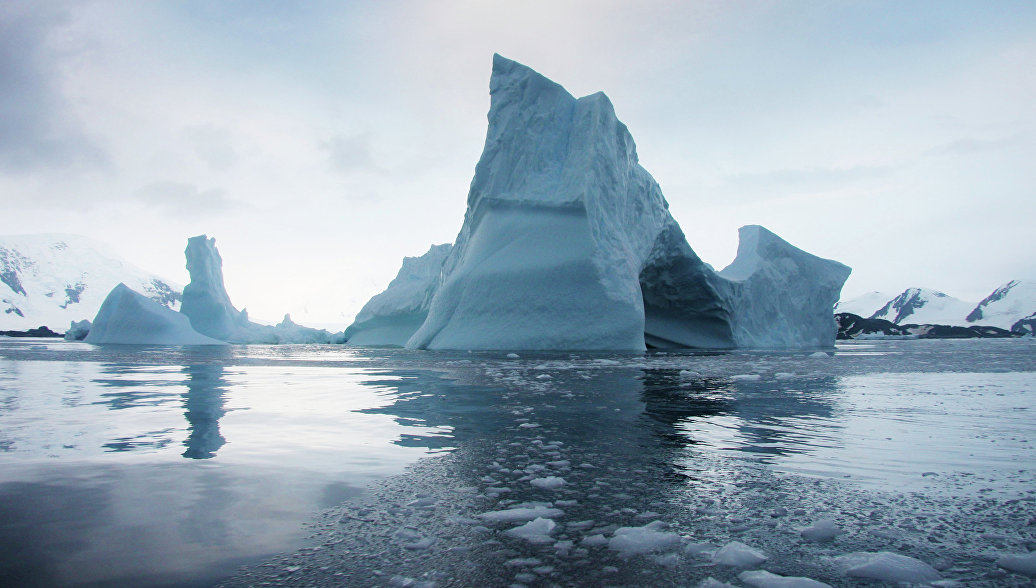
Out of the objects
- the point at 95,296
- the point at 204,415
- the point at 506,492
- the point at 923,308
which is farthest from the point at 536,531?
the point at 95,296

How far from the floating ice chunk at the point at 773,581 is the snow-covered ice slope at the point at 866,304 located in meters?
122

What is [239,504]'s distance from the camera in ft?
6.79

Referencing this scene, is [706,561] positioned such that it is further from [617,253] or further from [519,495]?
[617,253]

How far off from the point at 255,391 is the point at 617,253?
589 inches

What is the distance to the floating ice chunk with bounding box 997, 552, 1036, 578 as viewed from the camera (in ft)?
4.59

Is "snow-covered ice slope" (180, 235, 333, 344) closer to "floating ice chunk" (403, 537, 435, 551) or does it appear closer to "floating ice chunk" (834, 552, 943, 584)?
"floating ice chunk" (403, 537, 435, 551)

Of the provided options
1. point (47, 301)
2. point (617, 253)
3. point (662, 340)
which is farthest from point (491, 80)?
point (47, 301)

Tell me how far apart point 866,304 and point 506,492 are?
131382 millimetres

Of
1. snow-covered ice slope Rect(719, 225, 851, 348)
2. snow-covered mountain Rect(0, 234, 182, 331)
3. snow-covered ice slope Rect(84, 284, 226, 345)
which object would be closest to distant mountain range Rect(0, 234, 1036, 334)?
snow-covered mountain Rect(0, 234, 182, 331)

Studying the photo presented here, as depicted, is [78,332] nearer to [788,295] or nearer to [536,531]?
[788,295]

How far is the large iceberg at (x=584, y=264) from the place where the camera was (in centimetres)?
1809

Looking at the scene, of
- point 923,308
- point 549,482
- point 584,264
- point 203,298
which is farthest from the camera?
point 923,308

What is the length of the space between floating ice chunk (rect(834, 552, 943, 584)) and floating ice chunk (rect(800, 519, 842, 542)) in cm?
15

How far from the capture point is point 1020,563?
4.69ft
